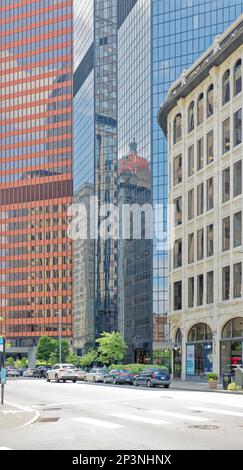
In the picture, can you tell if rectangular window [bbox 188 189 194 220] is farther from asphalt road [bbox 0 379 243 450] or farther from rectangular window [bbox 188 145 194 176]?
asphalt road [bbox 0 379 243 450]

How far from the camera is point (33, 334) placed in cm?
17150

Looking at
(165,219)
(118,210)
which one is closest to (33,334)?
(118,210)

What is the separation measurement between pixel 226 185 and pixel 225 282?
784 centimetres

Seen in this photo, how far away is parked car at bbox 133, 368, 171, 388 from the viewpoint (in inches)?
2071

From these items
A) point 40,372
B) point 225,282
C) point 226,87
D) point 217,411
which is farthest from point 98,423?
point 40,372

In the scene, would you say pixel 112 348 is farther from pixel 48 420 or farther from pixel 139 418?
pixel 48 420

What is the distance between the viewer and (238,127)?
2208 inches

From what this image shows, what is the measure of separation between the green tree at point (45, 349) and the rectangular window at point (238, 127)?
88390 millimetres

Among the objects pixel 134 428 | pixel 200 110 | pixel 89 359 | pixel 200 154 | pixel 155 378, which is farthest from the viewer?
pixel 89 359

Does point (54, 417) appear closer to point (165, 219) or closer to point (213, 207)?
point (213, 207)

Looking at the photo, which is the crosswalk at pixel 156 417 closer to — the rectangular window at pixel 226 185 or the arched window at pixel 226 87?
the rectangular window at pixel 226 185

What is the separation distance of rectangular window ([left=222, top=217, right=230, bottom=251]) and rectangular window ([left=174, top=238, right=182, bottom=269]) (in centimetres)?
933

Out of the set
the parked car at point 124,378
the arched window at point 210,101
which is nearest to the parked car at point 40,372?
the parked car at point 124,378
